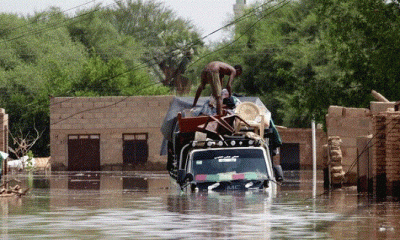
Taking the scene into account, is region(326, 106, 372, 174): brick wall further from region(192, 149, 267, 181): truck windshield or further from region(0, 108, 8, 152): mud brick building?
region(0, 108, 8, 152): mud brick building

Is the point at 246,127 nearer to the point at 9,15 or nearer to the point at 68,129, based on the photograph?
the point at 68,129

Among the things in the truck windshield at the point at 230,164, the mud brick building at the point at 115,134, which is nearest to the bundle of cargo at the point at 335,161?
the truck windshield at the point at 230,164

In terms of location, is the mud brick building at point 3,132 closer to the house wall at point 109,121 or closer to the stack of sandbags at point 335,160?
the house wall at point 109,121

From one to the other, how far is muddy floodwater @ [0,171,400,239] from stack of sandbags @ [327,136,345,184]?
15.6 ft

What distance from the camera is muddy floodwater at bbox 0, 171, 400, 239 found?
63.2ft

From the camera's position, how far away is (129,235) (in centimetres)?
1903

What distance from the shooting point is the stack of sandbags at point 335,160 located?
128 feet

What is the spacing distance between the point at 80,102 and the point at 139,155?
15.0 feet

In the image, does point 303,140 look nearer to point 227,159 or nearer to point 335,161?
point 335,161

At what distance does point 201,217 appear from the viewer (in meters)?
23.0

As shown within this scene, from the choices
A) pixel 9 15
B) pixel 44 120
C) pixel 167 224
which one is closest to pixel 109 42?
pixel 9 15

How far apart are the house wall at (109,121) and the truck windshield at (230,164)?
43.0 m

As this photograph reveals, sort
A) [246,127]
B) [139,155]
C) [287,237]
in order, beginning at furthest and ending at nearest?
[139,155], [246,127], [287,237]

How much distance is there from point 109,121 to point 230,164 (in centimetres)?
4412
